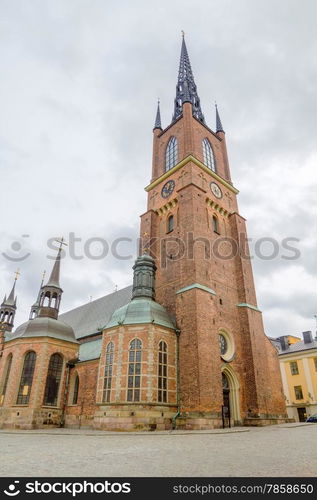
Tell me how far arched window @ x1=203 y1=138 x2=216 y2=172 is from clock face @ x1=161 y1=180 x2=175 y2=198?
193 inches

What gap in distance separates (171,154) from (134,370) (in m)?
24.3

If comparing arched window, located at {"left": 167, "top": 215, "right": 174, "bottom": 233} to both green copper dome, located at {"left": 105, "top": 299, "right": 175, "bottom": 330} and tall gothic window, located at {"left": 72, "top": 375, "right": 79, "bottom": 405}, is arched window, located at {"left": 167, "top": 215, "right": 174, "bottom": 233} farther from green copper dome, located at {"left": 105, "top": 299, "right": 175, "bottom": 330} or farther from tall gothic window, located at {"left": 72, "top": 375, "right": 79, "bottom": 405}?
tall gothic window, located at {"left": 72, "top": 375, "right": 79, "bottom": 405}

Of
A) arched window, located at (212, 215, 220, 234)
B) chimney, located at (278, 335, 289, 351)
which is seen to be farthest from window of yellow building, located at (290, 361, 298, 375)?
arched window, located at (212, 215, 220, 234)

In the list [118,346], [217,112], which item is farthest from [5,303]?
[217,112]

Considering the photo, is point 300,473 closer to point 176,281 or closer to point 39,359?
point 176,281

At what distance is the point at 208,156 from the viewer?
3466cm

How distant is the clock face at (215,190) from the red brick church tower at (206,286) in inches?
5.6

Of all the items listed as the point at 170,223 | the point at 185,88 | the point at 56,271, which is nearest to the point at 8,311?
the point at 56,271

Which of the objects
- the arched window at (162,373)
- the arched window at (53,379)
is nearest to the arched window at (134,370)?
the arched window at (162,373)

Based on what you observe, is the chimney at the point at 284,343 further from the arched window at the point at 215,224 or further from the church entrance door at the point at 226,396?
the arched window at the point at 215,224

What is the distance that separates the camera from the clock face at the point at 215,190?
103ft

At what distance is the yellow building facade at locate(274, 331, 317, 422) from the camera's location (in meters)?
38.0

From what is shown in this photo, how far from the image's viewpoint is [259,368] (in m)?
24.4
